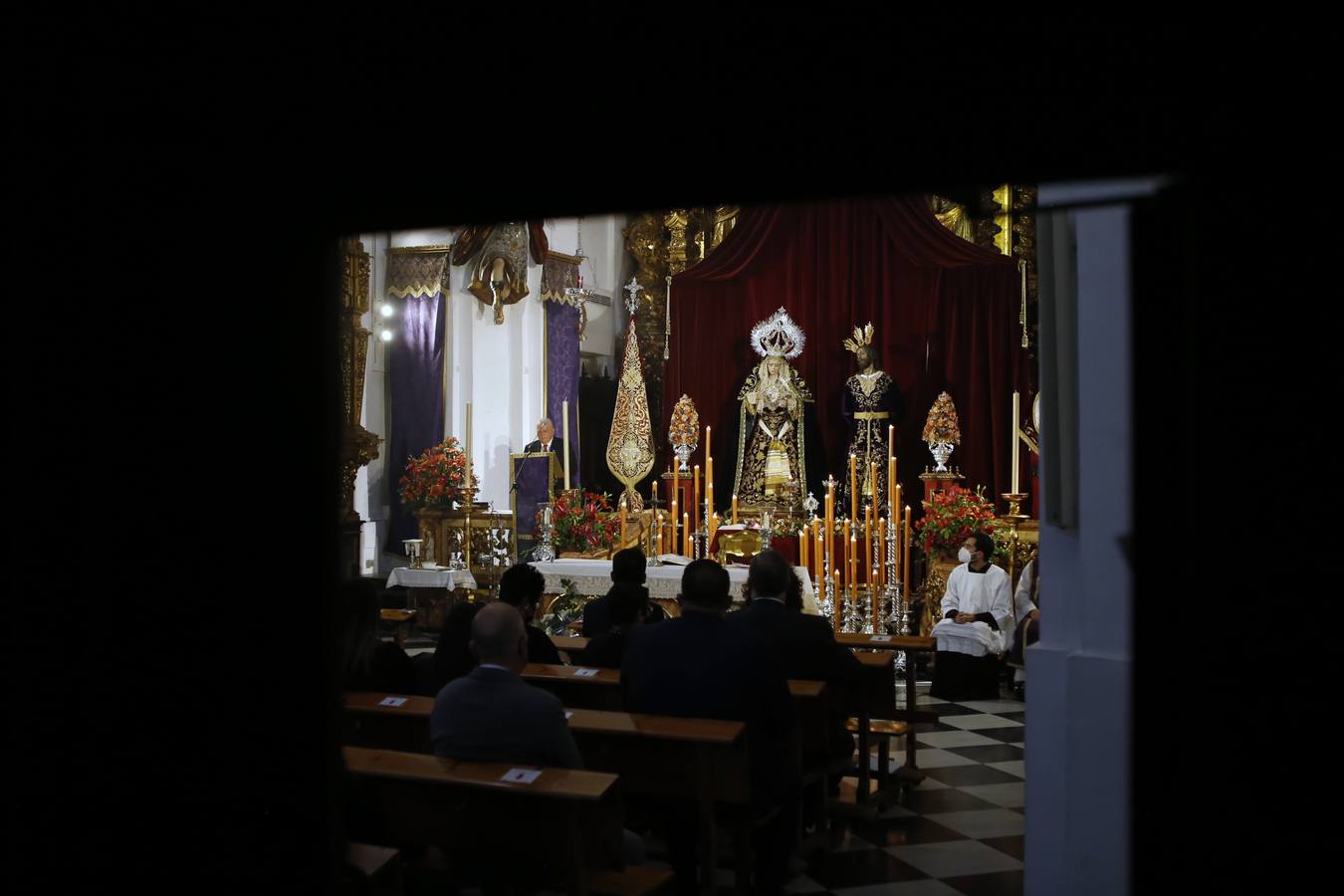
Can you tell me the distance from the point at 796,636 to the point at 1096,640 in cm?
182

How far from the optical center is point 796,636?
4.95 m

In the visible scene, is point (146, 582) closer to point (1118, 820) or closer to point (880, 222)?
point (1118, 820)

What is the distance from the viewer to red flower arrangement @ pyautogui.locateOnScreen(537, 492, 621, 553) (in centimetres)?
1065

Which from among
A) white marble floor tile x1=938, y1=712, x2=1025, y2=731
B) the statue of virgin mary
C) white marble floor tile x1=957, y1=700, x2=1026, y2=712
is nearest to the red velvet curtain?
the statue of virgin mary

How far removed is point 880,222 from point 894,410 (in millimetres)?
2339

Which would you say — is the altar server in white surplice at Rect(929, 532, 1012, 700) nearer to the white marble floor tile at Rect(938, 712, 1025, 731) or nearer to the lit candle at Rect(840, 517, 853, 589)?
the white marble floor tile at Rect(938, 712, 1025, 731)

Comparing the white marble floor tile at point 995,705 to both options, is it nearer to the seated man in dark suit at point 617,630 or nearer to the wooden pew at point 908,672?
the wooden pew at point 908,672

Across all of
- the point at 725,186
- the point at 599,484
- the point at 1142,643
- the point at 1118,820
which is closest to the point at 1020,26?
the point at 725,186

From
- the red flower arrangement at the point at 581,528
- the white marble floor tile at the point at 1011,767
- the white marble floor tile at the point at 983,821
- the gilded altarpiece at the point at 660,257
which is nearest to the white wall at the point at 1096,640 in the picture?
the white marble floor tile at the point at 983,821

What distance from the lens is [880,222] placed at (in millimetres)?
14211

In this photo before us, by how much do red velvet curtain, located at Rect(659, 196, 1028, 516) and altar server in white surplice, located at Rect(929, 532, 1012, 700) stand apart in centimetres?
422

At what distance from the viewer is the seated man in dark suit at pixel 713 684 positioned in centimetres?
400

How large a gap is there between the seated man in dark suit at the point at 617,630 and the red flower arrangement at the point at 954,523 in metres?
5.36

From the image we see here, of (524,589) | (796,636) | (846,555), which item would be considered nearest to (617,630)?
(524,589)
